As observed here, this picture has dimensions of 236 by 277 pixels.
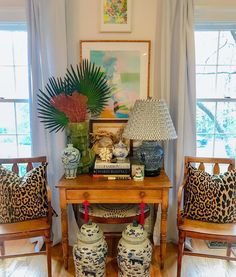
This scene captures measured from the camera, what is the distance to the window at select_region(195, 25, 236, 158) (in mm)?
2379

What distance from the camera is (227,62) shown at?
242cm

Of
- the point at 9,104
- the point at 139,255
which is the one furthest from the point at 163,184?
the point at 9,104

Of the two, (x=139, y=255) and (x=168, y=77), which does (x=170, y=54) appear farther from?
(x=139, y=255)

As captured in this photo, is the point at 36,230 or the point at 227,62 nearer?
the point at 36,230

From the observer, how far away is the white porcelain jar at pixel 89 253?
179 centimetres

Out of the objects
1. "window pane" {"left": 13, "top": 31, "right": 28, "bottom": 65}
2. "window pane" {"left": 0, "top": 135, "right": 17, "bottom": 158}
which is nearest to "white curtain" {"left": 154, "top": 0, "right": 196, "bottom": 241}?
"window pane" {"left": 13, "top": 31, "right": 28, "bottom": 65}

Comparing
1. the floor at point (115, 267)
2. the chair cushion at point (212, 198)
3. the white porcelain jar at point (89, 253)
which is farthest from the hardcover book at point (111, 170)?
the floor at point (115, 267)

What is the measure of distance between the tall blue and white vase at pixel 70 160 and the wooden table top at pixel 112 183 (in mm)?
47

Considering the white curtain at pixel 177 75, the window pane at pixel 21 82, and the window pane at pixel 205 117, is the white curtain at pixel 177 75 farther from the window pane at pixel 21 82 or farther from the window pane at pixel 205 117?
the window pane at pixel 21 82

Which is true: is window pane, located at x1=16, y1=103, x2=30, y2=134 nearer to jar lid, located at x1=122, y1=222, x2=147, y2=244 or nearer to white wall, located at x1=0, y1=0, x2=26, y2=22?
white wall, located at x1=0, y1=0, x2=26, y2=22

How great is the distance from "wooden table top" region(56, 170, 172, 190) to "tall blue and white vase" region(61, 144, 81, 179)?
5cm

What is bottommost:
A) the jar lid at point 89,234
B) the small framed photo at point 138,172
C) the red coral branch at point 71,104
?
the jar lid at point 89,234

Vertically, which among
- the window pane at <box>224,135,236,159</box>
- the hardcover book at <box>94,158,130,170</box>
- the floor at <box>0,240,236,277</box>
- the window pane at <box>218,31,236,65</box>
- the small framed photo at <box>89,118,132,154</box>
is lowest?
the floor at <box>0,240,236,277</box>

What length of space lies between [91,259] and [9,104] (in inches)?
60.9
